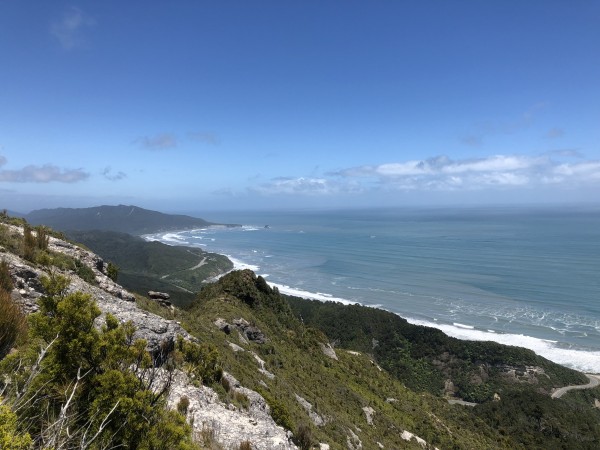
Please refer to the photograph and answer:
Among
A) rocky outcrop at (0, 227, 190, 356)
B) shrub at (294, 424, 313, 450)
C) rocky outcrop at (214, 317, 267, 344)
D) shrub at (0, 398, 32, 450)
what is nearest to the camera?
shrub at (0, 398, 32, 450)

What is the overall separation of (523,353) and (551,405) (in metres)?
19.5

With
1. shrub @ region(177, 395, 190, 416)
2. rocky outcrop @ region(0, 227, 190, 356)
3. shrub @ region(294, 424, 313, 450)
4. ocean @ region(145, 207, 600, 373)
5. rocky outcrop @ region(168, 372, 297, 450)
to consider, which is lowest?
ocean @ region(145, 207, 600, 373)

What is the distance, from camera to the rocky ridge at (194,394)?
11694 mm

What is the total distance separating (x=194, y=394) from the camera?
12820mm

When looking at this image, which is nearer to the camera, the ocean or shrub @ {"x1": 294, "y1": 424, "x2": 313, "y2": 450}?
shrub @ {"x1": 294, "y1": 424, "x2": 313, "y2": 450}

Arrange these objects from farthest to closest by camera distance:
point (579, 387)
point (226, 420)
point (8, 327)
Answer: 1. point (579, 387)
2. point (226, 420)
3. point (8, 327)

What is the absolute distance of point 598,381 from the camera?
70.3 m

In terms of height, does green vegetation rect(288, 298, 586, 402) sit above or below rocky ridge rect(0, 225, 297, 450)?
below

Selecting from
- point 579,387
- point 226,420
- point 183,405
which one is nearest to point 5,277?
point 183,405

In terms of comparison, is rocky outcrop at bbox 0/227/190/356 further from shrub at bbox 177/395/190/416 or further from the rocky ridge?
shrub at bbox 177/395/190/416

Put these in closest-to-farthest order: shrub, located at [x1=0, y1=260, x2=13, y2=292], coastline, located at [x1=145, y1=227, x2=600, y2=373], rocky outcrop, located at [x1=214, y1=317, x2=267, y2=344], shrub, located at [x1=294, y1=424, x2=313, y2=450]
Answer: shrub, located at [x1=0, y1=260, x2=13, y2=292] < shrub, located at [x1=294, y1=424, x2=313, y2=450] < rocky outcrop, located at [x1=214, y1=317, x2=267, y2=344] < coastline, located at [x1=145, y1=227, x2=600, y2=373]

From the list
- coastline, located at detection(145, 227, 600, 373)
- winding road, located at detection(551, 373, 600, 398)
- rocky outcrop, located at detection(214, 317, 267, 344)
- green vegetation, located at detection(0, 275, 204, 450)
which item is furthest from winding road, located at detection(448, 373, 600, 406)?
green vegetation, located at detection(0, 275, 204, 450)

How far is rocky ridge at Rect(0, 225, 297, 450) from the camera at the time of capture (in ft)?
38.4

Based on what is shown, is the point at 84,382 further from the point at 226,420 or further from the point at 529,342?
the point at 529,342
